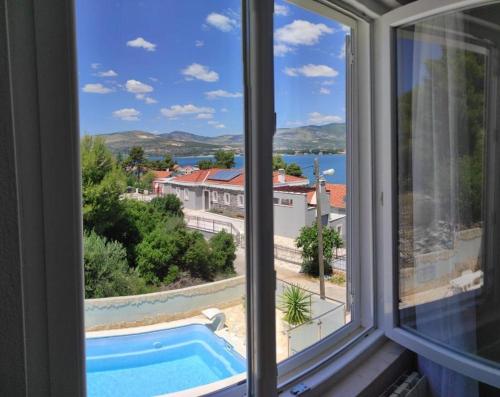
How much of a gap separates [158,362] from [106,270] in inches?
14.8

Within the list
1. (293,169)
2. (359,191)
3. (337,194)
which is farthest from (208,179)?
(359,191)

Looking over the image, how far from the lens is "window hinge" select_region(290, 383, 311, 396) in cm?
124

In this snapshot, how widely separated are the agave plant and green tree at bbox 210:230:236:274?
0.33 meters

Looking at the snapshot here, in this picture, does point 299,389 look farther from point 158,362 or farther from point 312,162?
point 312,162

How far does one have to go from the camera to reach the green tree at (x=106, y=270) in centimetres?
85

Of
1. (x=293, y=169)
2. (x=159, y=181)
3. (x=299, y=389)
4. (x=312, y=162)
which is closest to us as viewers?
(x=159, y=181)

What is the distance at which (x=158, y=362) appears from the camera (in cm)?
106

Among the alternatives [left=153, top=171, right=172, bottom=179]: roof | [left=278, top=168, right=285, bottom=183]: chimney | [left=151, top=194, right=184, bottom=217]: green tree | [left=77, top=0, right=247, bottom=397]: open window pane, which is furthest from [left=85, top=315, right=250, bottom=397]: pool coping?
[left=278, top=168, right=285, bottom=183]: chimney

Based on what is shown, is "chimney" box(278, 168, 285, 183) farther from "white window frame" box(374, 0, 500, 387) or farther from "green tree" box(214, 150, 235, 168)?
"white window frame" box(374, 0, 500, 387)

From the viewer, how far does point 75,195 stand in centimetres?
67

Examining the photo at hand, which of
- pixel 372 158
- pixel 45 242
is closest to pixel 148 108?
pixel 45 242

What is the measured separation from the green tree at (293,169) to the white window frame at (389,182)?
49 cm

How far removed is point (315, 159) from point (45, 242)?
1136mm

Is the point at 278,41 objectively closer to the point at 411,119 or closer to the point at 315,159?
the point at 315,159
